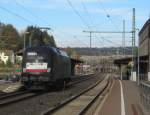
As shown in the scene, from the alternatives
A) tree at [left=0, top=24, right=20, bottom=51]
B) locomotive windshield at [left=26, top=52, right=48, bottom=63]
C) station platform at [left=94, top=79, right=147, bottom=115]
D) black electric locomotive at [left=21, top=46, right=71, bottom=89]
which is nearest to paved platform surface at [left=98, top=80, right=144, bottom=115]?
station platform at [left=94, top=79, right=147, bottom=115]

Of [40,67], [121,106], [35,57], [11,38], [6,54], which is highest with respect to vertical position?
[11,38]

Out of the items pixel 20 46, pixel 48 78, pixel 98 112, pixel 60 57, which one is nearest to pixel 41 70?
pixel 48 78

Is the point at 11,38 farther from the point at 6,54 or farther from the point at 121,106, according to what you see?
the point at 121,106

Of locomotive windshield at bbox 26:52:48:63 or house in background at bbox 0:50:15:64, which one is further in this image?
house in background at bbox 0:50:15:64

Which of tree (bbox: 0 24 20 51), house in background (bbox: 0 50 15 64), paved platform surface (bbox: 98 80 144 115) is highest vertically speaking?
tree (bbox: 0 24 20 51)

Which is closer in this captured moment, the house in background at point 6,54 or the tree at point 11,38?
the house in background at point 6,54

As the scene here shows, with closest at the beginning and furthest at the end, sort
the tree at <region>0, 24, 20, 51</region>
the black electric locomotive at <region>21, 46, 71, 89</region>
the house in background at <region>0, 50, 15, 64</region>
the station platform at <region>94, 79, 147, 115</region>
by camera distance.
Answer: the station platform at <region>94, 79, 147, 115</region>
the black electric locomotive at <region>21, 46, 71, 89</region>
the house in background at <region>0, 50, 15, 64</region>
the tree at <region>0, 24, 20, 51</region>

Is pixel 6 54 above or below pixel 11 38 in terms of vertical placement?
below

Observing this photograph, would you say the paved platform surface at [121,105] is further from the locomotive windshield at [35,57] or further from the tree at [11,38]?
the tree at [11,38]

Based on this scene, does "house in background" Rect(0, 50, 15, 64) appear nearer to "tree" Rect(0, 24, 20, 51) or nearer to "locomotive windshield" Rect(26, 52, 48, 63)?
"tree" Rect(0, 24, 20, 51)

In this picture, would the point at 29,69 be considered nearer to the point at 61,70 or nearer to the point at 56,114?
the point at 61,70

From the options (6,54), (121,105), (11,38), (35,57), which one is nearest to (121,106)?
(121,105)

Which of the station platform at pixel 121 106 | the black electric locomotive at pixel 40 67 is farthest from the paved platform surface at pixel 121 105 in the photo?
the black electric locomotive at pixel 40 67

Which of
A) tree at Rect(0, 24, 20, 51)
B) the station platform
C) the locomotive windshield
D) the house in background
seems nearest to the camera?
the station platform
